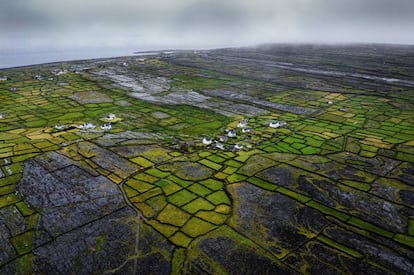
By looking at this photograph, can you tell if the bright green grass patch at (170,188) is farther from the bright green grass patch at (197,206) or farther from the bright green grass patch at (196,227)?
the bright green grass patch at (196,227)

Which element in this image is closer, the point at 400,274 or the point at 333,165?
the point at 400,274

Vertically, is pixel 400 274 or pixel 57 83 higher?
pixel 57 83

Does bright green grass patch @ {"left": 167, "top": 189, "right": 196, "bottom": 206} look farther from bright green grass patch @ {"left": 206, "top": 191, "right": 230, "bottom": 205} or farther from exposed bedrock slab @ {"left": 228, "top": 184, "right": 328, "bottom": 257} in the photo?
exposed bedrock slab @ {"left": 228, "top": 184, "right": 328, "bottom": 257}

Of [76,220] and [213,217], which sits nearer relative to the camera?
[76,220]

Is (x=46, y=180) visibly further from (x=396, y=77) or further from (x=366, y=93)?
(x=396, y=77)

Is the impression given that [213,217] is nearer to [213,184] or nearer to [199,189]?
[199,189]

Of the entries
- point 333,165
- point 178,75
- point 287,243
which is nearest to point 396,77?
point 178,75

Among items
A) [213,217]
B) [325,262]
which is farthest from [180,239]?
[325,262]
